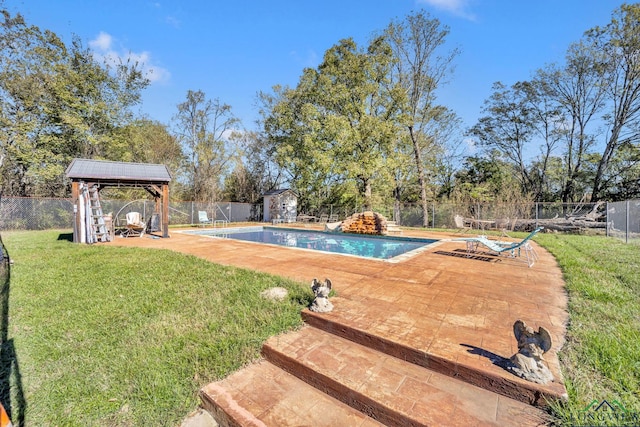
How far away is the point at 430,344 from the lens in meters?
2.38

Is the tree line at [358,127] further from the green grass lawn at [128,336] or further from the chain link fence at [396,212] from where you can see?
the green grass lawn at [128,336]

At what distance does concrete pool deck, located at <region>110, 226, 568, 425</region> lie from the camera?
1851mm

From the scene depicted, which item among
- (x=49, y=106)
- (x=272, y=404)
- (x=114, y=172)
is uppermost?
(x=49, y=106)

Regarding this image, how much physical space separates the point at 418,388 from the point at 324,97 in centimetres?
1737

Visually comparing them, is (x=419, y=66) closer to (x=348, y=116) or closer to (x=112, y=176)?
(x=348, y=116)

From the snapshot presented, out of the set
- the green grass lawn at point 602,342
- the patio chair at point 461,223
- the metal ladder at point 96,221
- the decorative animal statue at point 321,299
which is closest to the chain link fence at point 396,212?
the patio chair at point 461,223

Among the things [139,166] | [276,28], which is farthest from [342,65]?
[139,166]

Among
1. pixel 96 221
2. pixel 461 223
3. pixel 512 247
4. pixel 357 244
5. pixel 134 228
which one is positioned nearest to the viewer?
pixel 512 247

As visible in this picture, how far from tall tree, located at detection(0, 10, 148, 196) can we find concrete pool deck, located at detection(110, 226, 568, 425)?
17.6 m

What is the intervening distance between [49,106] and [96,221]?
9.88 m

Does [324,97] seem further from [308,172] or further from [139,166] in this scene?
[139,166]

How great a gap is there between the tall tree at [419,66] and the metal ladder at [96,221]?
1462cm

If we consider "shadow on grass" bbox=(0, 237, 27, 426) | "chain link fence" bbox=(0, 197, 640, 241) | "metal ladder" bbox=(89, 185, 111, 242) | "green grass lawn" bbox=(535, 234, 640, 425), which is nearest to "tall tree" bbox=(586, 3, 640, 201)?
"chain link fence" bbox=(0, 197, 640, 241)

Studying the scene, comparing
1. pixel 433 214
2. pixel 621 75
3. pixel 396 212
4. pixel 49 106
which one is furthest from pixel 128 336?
pixel 621 75
